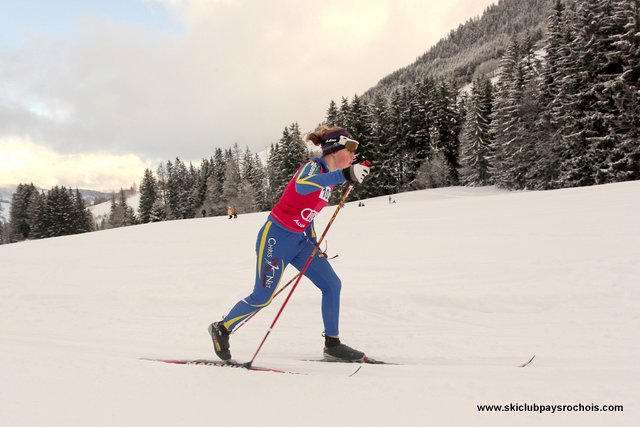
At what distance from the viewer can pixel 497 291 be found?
5633 mm

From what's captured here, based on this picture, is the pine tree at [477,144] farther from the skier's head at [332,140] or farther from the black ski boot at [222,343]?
the black ski boot at [222,343]

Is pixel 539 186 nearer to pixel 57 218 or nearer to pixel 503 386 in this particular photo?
pixel 503 386

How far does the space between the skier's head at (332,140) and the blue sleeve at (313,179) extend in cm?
27

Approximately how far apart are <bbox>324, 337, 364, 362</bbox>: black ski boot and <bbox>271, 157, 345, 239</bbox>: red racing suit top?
1261 mm

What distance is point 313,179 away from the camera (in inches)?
137

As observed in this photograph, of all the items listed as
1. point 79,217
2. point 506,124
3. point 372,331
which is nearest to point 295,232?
point 372,331

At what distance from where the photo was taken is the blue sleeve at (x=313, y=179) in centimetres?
340

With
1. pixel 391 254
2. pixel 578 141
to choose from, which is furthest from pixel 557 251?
pixel 578 141

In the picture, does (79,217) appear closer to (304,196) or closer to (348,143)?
(304,196)

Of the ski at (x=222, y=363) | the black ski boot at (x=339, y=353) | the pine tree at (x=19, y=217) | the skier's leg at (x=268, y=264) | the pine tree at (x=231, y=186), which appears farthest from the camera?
the pine tree at (x=231, y=186)

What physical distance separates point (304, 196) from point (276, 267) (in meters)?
0.74

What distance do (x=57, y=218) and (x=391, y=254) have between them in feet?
231

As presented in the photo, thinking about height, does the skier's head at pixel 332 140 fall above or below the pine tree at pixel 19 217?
below

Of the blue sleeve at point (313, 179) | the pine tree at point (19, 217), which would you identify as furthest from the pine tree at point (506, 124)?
the pine tree at point (19, 217)
